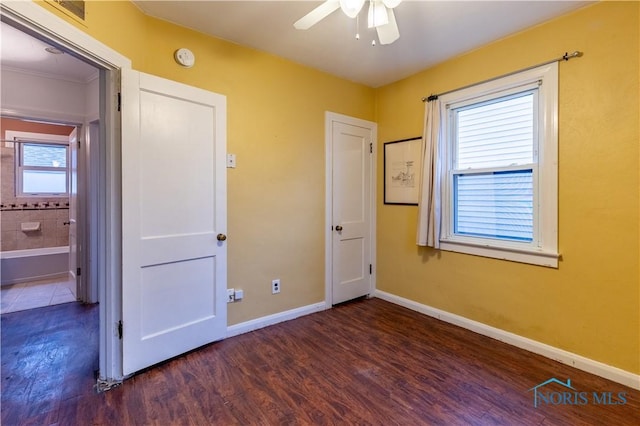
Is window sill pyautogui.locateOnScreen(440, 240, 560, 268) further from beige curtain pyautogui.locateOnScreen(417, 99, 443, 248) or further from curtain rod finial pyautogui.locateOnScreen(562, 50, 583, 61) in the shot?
curtain rod finial pyautogui.locateOnScreen(562, 50, 583, 61)

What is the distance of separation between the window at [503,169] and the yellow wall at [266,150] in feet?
4.21

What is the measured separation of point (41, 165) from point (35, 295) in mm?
2222

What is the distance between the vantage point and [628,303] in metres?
1.92

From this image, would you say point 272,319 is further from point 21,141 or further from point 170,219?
point 21,141

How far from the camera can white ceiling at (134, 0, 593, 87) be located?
203cm

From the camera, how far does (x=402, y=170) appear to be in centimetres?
331

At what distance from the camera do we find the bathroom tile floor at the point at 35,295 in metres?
3.20

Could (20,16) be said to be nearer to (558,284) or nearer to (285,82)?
(285,82)

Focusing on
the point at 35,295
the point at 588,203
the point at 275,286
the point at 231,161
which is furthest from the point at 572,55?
the point at 35,295

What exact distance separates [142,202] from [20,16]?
107 centimetres

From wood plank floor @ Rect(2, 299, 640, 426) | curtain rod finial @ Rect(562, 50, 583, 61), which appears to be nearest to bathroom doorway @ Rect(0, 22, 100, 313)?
wood plank floor @ Rect(2, 299, 640, 426)

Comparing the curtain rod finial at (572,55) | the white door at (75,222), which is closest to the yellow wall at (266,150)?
the curtain rod finial at (572,55)

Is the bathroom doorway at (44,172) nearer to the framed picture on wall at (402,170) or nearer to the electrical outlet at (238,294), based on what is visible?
the electrical outlet at (238,294)

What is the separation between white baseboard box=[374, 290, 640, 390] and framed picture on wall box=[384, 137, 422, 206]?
1.16 m
